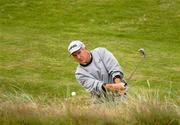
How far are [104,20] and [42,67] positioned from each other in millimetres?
13034

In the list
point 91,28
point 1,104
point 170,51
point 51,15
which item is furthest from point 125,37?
point 1,104

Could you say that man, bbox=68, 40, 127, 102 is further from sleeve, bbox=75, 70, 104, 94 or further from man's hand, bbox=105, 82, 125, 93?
man's hand, bbox=105, 82, 125, 93

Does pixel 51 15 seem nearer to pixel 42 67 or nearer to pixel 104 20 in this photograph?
pixel 104 20

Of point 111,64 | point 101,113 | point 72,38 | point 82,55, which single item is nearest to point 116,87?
point 111,64

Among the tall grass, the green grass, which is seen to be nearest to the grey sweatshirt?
the green grass

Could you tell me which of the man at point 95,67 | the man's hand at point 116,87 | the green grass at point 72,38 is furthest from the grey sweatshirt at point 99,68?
the green grass at point 72,38

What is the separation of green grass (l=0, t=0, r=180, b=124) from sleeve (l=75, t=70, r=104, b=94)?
0.54 metres

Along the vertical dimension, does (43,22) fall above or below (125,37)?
above

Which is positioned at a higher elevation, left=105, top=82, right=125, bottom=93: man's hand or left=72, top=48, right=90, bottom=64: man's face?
left=72, top=48, right=90, bottom=64: man's face

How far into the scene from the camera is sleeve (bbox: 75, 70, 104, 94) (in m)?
7.83

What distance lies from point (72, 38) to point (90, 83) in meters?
18.4

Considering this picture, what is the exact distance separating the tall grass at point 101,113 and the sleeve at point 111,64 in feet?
4.15

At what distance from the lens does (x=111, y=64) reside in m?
8.19

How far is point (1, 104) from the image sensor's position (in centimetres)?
689
